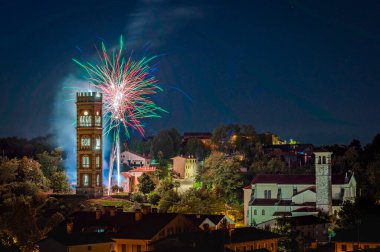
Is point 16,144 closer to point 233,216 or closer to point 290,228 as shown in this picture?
point 233,216

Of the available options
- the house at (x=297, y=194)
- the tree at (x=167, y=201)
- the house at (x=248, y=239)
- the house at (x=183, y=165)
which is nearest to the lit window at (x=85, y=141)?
the tree at (x=167, y=201)

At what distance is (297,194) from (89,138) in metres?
22.2

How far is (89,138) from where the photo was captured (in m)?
97.2

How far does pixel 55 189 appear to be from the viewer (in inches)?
3750

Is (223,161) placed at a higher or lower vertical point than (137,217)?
higher

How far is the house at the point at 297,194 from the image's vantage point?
86250mm

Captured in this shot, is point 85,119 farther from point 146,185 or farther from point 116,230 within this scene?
point 116,230

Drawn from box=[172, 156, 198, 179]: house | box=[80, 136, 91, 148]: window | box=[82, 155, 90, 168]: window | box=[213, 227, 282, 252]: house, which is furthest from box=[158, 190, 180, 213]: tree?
box=[172, 156, 198, 179]: house

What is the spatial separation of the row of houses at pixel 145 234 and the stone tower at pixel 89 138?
78.1 feet

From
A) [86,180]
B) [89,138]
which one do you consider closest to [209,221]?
[86,180]

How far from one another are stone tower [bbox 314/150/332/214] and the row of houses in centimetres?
1621

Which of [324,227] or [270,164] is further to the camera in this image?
[270,164]

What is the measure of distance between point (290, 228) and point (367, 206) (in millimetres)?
9258

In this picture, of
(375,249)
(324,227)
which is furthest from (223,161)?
(375,249)
